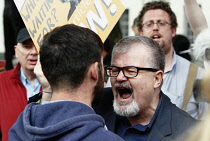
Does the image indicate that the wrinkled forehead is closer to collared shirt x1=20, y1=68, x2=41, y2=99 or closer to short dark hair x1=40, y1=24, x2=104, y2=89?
short dark hair x1=40, y1=24, x2=104, y2=89

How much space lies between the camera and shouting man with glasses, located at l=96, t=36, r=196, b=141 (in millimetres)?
2660

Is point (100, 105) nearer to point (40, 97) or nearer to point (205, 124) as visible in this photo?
point (40, 97)

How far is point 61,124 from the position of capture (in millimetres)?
1844

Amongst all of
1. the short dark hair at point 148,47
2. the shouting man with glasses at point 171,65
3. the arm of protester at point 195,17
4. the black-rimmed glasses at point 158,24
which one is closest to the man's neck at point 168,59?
the shouting man with glasses at point 171,65

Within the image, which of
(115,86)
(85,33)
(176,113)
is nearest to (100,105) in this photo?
(115,86)

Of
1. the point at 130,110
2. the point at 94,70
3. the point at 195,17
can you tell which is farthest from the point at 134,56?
the point at 195,17

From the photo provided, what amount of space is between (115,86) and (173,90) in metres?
0.95

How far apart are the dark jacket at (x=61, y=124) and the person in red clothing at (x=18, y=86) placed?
1323mm

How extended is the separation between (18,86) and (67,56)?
5.38ft

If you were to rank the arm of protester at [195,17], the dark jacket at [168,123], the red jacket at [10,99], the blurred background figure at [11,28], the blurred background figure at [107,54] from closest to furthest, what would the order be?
the dark jacket at [168,123]
the red jacket at [10,99]
the arm of protester at [195,17]
the blurred background figure at [107,54]
the blurred background figure at [11,28]

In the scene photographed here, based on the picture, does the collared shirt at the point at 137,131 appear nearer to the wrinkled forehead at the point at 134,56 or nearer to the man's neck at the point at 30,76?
the wrinkled forehead at the point at 134,56

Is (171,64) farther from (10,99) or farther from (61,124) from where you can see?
(61,124)

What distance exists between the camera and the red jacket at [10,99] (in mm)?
3258

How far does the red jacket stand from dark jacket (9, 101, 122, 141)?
4.25 ft
